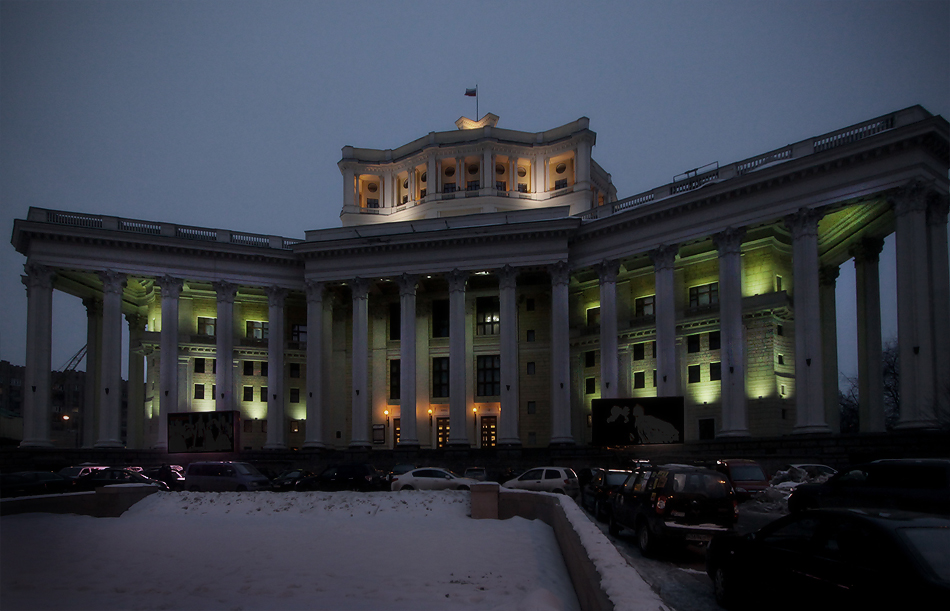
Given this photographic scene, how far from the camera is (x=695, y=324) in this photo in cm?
4659

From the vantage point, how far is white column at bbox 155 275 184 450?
4781 cm

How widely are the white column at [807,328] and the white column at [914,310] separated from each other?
3.74m

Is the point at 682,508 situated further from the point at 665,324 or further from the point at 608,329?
the point at 608,329

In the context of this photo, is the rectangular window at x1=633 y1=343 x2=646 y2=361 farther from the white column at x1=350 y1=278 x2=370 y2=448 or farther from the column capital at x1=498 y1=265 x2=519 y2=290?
the white column at x1=350 y1=278 x2=370 y2=448

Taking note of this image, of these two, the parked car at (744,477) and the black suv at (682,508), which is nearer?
the black suv at (682,508)

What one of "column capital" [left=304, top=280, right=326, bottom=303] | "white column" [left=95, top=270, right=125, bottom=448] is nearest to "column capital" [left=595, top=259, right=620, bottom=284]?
"column capital" [left=304, top=280, right=326, bottom=303]

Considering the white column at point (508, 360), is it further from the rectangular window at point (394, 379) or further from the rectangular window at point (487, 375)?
the rectangular window at point (394, 379)

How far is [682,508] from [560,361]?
32926 mm

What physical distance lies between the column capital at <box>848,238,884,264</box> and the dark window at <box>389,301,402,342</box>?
31752 millimetres

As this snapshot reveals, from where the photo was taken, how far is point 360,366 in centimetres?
5044

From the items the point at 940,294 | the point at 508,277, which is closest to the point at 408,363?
the point at 508,277

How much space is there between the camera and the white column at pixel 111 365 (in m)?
46.3

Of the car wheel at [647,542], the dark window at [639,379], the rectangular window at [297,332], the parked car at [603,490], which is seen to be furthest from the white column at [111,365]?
the car wheel at [647,542]

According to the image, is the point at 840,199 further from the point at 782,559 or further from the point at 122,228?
the point at 122,228
